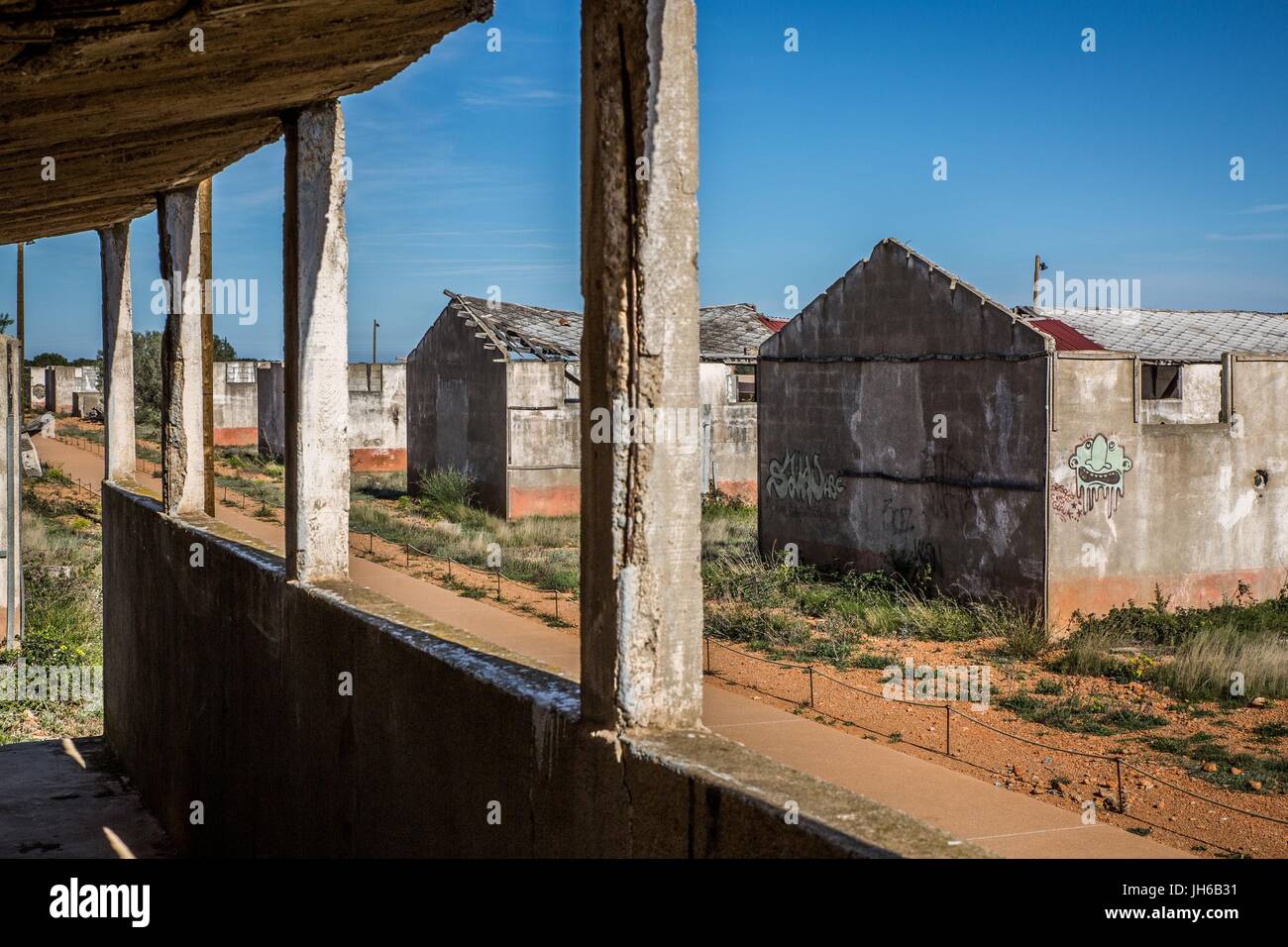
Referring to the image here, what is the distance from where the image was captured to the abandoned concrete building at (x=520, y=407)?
25.1 meters

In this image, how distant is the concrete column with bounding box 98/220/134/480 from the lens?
1081 centimetres

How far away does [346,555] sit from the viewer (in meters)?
6.40

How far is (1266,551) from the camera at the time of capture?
1497cm

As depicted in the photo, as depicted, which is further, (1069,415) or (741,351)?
(741,351)

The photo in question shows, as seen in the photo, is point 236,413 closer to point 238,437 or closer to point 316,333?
point 238,437

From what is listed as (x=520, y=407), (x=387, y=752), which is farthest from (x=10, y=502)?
(x=520, y=407)

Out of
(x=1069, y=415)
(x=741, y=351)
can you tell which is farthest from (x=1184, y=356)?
(x=741, y=351)

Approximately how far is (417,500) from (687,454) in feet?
82.7

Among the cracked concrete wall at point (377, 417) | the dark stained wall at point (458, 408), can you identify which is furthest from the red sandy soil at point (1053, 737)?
the cracked concrete wall at point (377, 417)

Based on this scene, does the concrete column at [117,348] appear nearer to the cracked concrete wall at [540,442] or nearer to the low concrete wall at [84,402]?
the cracked concrete wall at [540,442]

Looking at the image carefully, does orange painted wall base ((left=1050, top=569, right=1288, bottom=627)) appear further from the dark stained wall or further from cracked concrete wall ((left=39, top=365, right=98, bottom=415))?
cracked concrete wall ((left=39, top=365, right=98, bottom=415))

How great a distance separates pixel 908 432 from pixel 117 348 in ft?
30.9

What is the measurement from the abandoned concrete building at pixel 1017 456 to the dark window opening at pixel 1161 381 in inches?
12.3
